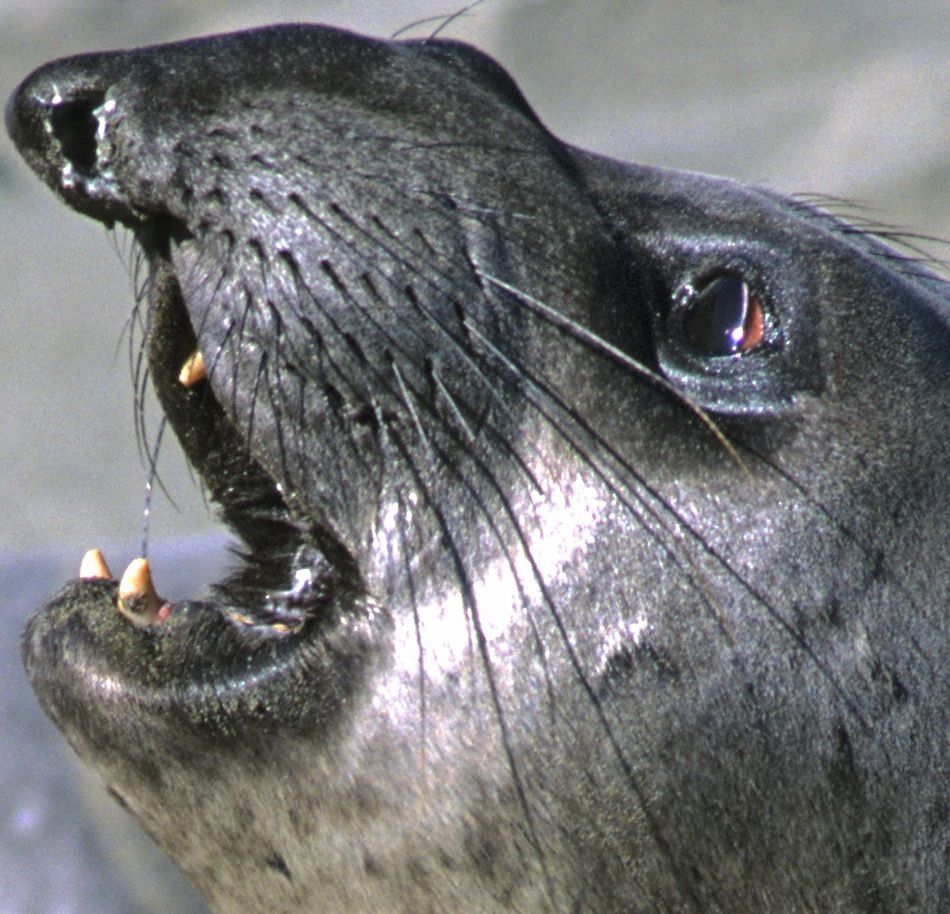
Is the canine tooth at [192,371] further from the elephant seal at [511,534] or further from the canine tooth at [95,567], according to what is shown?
the canine tooth at [95,567]

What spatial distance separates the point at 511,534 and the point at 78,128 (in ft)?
2.96

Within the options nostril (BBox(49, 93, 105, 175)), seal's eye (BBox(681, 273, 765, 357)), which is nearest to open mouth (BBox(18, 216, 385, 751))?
nostril (BBox(49, 93, 105, 175))

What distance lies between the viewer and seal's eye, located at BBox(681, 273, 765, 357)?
281 cm

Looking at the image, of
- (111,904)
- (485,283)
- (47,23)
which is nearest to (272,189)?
(485,283)

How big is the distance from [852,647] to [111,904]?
91.6 inches

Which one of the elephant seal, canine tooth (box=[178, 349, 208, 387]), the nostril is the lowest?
the elephant seal

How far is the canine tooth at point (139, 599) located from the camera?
3.00 metres

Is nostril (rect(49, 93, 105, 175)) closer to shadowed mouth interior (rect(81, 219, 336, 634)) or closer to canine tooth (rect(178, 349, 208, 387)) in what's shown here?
shadowed mouth interior (rect(81, 219, 336, 634))

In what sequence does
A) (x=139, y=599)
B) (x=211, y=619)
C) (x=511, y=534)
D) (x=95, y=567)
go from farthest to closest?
(x=95, y=567)
(x=139, y=599)
(x=211, y=619)
(x=511, y=534)

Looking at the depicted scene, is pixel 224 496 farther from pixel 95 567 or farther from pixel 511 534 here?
pixel 511 534

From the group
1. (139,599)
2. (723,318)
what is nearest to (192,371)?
(139,599)

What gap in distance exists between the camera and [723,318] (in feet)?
9.29

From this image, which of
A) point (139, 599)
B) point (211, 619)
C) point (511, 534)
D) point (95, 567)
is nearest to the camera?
point (511, 534)

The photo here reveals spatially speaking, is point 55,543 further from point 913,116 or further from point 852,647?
point 852,647
